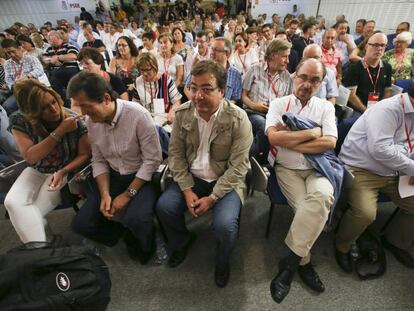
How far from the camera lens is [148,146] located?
165cm

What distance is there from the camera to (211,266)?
1.74m

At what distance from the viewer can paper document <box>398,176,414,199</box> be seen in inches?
61.0

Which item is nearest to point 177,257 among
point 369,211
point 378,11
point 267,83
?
point 369,211

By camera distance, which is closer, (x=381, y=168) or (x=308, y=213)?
(x=308, y=213)

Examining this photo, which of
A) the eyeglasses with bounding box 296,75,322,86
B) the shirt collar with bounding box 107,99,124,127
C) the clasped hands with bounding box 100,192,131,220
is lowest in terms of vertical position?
the clasped hands with bounding box 100,192,131,220

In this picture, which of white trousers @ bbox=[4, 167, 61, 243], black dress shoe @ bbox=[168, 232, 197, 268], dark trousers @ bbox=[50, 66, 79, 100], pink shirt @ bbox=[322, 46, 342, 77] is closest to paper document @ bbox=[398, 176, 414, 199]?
black dress shoe @ bbox=[168, 232, 197, 268]

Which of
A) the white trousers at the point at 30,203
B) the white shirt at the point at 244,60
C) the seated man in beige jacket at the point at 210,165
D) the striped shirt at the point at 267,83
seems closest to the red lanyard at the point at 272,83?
the striped shirt at the point at 267,83

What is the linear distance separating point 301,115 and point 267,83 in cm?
96

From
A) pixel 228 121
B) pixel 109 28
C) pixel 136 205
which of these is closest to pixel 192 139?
pixel 228 121

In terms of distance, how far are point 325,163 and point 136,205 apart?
52.6 inches

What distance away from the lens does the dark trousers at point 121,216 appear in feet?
5.18

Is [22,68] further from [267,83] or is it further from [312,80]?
[312,80]

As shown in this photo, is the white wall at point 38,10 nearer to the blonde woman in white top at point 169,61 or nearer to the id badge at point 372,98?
the blonde woman in white top at point 169,61

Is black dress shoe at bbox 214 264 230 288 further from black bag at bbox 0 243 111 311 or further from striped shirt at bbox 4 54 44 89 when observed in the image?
striped shirt at bbox 4 54 44 89
